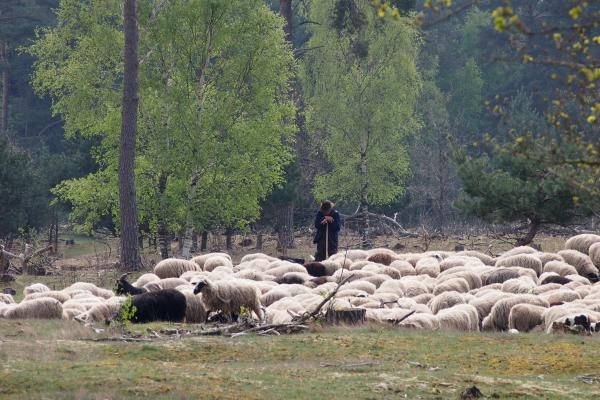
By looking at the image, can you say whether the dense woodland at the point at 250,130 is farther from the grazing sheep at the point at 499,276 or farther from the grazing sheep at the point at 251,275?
the grazing sheep at the point at 251,275

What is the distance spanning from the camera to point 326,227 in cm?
2684

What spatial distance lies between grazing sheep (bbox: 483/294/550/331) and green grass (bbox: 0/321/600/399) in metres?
1.62

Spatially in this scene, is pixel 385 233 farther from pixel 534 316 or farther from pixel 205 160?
pixel 534 316

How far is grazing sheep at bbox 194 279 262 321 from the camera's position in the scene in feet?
53.5

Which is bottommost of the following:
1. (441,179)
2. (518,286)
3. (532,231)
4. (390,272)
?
(518,286)

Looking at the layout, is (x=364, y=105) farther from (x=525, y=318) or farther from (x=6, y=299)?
(x=525, y=318)

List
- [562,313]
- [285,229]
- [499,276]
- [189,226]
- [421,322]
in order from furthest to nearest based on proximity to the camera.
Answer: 1. [285,229]
2. [189,226]
3. [499,276]
4. [421,322]
5. [562,313]

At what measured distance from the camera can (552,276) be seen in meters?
19.5

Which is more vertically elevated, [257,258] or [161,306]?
[257,258]

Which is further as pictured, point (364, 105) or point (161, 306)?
point (364, 105)

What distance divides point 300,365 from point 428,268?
1070 centimetres

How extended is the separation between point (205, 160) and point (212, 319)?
15.3 meters

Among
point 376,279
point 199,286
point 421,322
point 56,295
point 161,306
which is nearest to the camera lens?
point 421,322

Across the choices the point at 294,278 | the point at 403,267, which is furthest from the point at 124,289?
the point at 403,267
